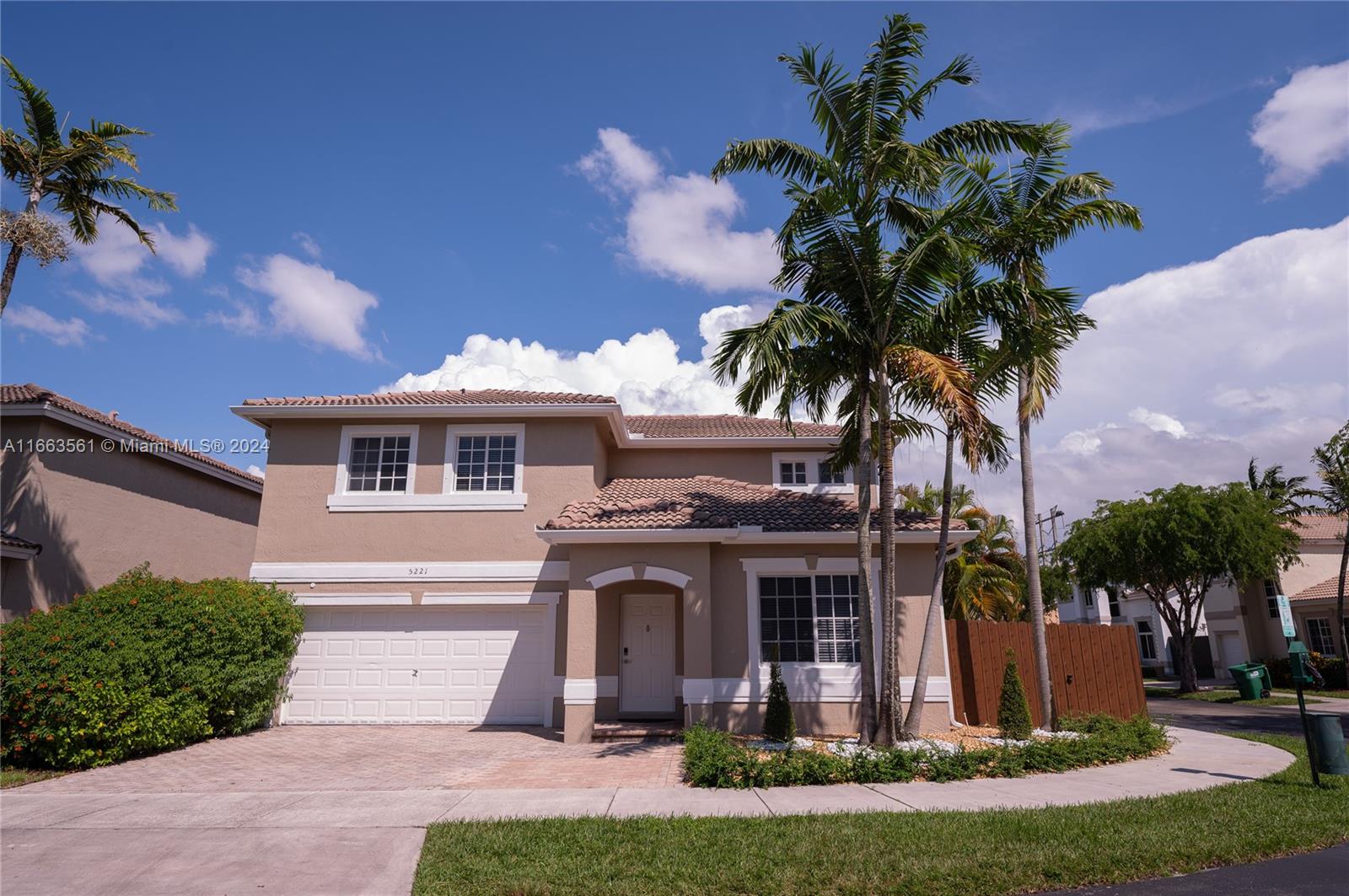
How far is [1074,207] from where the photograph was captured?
12.9 metres

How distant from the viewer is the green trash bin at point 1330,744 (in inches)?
360

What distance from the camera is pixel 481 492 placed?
52.4 ft

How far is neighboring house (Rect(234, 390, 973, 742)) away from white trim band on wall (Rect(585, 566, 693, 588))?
0.03m

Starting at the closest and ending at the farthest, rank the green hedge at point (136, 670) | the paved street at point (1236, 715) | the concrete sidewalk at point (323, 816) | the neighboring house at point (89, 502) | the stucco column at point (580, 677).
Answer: the concrete sidewalk at point (323, 816)
the green hedge at point (136, 670)
the stucco column at point (580, 677)
the neighboring house at point (89, 502)
the paved street at point (1236, 715)

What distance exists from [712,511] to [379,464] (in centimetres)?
720

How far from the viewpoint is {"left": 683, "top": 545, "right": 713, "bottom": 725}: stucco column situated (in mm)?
13203

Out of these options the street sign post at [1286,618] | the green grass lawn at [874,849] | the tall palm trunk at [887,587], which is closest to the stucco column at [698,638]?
the tall palm trunk at [887,587]

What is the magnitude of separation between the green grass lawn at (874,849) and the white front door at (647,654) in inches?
296

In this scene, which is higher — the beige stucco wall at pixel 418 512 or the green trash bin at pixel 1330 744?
the beige stucco wall at pixel 418 512

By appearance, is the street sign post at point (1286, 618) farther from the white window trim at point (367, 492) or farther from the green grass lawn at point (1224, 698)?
the green grass lawn at point (1224, 698)

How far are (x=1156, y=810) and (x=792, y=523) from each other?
730cm

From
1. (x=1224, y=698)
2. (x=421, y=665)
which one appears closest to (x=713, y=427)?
(x=421, y=665)

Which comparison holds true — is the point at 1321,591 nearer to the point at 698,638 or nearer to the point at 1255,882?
the point at 698,638

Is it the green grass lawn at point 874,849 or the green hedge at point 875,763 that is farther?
the green hedge at point 875,763
